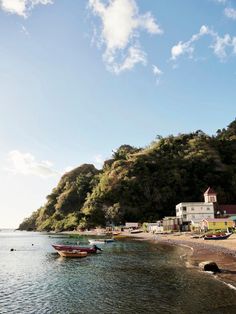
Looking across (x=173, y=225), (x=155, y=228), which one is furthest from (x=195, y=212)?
(x=155, y=228)

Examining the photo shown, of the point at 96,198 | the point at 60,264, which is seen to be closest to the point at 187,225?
the point at 96,198

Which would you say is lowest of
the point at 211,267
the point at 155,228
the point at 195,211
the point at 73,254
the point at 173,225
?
the point at 211,267

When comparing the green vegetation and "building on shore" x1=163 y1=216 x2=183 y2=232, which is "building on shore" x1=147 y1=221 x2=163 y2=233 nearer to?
"building on shore" x1=163 y1=216 x2=183 y2=232

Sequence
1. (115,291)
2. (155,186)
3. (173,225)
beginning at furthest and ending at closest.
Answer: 1. (155,186)
2. (173,225)
3. (115,291)

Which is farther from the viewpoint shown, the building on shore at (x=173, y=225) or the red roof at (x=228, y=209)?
the red roof at (x=228, y=209)

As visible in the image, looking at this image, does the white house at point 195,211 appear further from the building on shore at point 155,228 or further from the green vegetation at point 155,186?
the green vegetation at point 155,186

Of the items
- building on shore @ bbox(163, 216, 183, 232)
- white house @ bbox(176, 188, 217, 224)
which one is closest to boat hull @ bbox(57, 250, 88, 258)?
building on shore @ bbox(163, 216, 183, 232)

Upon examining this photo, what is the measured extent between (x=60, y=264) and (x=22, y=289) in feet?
63.7

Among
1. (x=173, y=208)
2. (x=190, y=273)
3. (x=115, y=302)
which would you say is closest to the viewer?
(x=115, y=302)

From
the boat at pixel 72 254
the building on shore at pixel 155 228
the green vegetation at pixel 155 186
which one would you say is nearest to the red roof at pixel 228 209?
the building on shore at pixel 155 228

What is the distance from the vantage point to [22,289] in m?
34.3

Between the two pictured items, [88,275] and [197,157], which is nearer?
[88,275]

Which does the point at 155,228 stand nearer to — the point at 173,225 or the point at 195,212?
the point at 173,225

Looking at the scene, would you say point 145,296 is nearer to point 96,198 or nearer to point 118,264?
point 118,264
